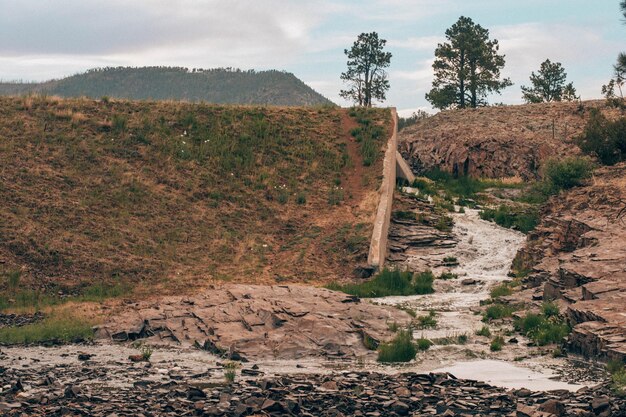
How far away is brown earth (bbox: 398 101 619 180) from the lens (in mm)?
53312

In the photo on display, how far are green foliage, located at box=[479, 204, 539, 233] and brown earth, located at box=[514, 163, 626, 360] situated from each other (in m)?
3.39

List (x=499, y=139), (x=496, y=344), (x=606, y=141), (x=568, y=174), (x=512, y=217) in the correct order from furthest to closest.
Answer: (x=499, y=139)
(x=512, y=217)
(x=606, y=141)
(x=568, y=174)
(x=496, y=344)

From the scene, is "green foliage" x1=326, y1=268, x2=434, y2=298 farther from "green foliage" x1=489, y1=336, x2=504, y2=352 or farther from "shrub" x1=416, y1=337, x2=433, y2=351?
"green foliage" x1=489, y1=336, x2=504, y2=352

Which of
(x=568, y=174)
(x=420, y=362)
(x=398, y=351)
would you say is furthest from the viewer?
(x=568, y=174)

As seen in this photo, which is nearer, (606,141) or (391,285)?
(391,285)

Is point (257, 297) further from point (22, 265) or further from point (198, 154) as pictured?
point (198, 154)

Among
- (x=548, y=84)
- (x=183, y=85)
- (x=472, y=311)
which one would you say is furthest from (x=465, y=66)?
(x=183, y=85)

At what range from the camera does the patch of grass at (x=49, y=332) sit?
2747 centimetres

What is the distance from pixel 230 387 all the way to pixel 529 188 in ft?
107

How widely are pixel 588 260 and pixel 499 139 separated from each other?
27737 mm

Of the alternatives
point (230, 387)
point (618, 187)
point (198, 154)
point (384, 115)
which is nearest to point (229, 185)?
point (198, 154)

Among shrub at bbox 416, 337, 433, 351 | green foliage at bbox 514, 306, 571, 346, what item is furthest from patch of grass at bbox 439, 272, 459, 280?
shrub at bbox 416, 337, 433, 351

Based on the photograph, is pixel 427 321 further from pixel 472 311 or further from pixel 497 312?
pixel 472 311

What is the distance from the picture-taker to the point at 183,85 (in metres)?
171
